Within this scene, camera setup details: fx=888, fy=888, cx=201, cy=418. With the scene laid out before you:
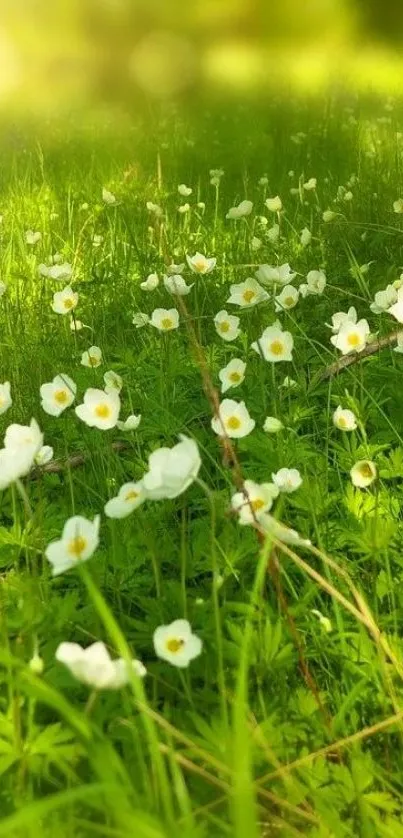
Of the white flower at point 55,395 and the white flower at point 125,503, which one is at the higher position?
the white flower at point 125,503

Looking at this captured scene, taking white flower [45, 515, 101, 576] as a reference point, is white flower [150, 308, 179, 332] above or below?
below

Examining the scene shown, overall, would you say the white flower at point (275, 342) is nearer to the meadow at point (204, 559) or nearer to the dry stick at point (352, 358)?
the meadow at point (204, 559)

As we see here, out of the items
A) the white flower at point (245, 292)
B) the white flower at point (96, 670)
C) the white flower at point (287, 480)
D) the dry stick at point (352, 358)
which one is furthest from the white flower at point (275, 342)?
the white flower at point (96, 670)

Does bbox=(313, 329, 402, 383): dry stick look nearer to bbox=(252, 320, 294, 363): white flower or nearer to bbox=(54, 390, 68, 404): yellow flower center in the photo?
bbox=(252, 320, 294, 363): white flower

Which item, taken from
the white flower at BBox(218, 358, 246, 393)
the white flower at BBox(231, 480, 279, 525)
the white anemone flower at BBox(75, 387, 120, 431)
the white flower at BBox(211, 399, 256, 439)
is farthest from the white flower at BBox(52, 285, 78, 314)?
the white flower at BBox(231, 480, 279, 525)

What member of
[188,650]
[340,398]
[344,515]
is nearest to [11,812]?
[188,650]

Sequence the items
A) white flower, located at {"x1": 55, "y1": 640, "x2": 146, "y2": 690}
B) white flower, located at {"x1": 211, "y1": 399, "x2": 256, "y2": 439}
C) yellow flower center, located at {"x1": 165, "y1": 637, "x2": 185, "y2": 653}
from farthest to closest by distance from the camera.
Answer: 1. white flower, located at {"x1": 211, "y1": 399, "x2": 256, "y2": 439}
2. yellow flower center, located at {"x1": 165, "y1": 637, "x2": 185, "y2": 653}
3. white flower, located at {"x1": 55, "y1": 640, "x2": 146, "y2": 690}

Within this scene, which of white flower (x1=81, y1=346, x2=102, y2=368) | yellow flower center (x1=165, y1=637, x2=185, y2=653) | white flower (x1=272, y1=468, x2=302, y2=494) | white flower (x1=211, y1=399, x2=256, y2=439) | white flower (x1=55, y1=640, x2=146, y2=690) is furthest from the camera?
white flower (x1=81, y1=346, x2=102, y2=368)
